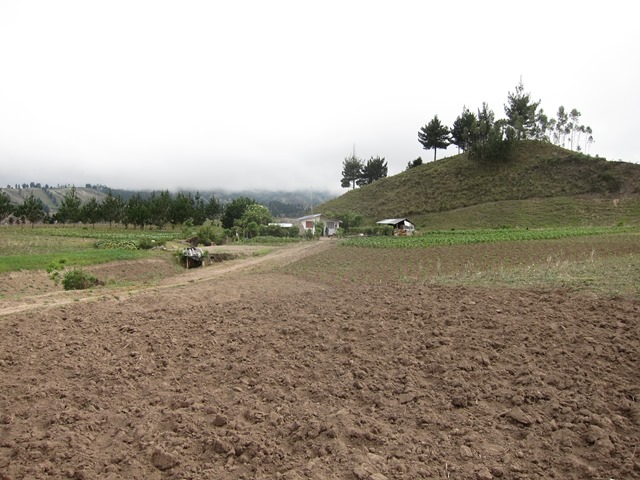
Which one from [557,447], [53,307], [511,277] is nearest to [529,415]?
[557,447]

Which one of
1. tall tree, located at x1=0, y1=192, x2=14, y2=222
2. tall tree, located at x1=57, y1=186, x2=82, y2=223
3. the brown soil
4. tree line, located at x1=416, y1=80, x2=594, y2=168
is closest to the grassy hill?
tree line, located at x1=416, y1=80, x2=594, y2=168

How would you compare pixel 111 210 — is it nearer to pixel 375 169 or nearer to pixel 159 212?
pixel 159 212

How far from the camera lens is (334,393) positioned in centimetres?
607

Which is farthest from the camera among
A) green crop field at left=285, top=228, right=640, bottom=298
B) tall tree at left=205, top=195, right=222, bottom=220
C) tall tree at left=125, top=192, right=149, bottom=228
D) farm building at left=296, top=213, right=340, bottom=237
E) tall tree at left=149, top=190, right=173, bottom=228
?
tall tree at left=205, top=195, right=222, bottom=220

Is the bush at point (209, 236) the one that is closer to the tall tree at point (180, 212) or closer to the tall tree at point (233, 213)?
the tall tree at point (233, 213)

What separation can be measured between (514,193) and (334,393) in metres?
60.6

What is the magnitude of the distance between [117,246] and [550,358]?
37430mm

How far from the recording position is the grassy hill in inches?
2029

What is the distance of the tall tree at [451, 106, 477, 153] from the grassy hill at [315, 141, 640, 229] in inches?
167

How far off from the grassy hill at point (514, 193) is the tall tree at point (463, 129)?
4.24 m

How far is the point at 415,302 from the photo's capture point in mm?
10617

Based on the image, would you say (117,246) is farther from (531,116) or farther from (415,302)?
(531,116)

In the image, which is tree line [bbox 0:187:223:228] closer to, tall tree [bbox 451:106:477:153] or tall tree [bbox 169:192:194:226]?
tall tree [bbox 169:192:194:226]

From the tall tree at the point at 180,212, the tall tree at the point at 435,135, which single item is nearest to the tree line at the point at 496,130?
the tall tree at the point at 435,135
